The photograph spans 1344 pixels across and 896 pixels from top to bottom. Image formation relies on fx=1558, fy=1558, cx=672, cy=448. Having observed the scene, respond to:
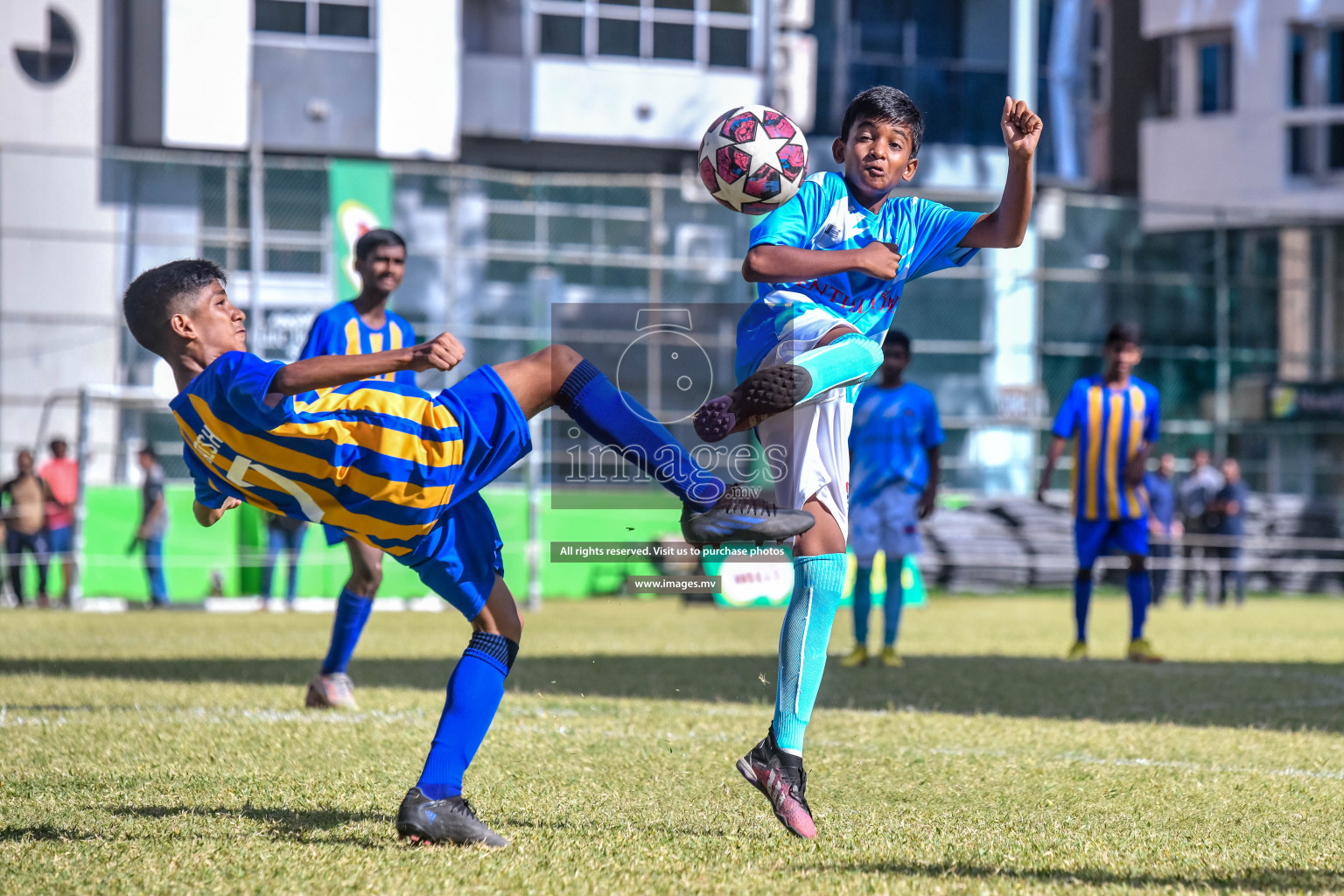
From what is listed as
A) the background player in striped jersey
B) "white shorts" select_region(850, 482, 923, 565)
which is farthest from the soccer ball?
A: "white shorts" select_region(850, 482, 923, 565)

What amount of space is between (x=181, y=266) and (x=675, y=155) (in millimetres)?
26016

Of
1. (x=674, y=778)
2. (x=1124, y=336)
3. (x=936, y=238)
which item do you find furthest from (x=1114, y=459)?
(x=936, y=238)

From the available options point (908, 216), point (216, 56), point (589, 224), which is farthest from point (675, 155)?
point (908, 216)

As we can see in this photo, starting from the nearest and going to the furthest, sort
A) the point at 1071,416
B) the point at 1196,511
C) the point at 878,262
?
the point at 878,262 < the point at 1071,416 < the point at 1196,511

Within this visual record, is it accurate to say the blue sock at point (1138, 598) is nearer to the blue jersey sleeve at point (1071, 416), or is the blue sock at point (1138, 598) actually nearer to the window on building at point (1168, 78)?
the blue jersey sleeve at point (1071, 416)

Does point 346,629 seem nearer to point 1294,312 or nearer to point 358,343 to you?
point 358,343

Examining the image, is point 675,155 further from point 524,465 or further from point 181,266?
point 181,266

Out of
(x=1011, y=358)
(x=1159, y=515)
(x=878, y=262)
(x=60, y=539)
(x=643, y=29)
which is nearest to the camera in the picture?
(x=878, y=262)

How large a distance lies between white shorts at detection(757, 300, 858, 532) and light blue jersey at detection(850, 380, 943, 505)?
5.50 m

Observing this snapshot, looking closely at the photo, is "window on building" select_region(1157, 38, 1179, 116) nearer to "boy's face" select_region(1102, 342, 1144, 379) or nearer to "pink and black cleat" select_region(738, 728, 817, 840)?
"boy's face" select_region(1102, 342, 1144, 379)

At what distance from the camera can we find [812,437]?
4.21m

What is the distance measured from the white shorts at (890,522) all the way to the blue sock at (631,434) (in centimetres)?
581

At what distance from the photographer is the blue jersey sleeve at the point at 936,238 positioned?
443 cm

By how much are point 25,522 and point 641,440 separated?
14.9 m
